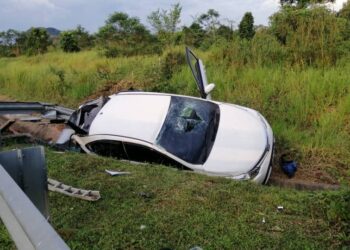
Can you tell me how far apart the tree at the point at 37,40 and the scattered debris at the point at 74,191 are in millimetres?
21973

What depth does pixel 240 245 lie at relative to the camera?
3230 mm

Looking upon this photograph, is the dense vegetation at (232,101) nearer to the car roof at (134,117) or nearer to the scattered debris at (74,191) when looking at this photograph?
the scattered debris at (74,191)

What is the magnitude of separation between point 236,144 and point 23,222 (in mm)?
4364

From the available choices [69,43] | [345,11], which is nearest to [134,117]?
[345,11]

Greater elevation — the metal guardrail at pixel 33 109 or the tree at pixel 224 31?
the tree at pixel 224 31

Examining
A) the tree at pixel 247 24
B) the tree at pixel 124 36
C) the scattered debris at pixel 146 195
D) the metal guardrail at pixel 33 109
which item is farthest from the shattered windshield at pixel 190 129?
the tree at pixel 247 24

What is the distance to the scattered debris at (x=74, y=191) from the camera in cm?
411

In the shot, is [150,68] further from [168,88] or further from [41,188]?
[41,188]

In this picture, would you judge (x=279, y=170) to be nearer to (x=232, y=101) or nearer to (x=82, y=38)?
(x=232, y=101)

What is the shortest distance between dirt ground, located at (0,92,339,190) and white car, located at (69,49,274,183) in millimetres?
651

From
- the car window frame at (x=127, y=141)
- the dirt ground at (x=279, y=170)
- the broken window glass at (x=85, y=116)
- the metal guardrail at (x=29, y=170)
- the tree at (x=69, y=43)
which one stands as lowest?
the dirt ground at (x=279, y=170)

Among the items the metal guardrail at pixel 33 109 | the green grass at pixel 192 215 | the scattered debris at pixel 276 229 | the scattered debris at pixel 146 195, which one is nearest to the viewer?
the green grass at pixel 192 215

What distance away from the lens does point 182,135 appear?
5566mm

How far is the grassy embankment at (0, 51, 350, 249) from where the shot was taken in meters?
3.36
